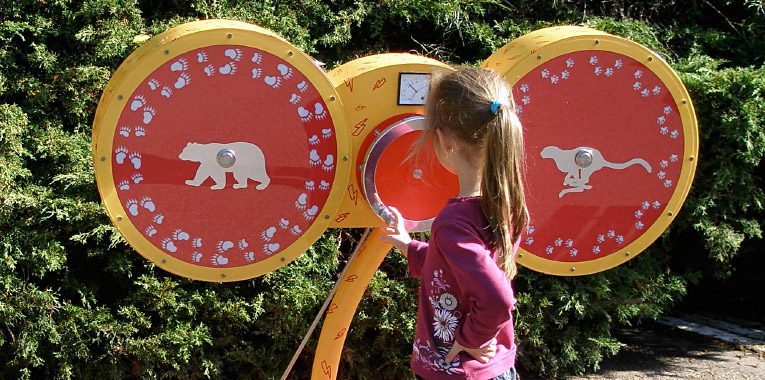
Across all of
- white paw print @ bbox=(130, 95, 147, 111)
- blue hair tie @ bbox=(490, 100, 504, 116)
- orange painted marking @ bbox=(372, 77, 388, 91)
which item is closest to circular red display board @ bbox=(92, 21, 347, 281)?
white paw print @ bbox=(130, 95, 147, 111)

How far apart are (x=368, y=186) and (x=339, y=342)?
1.80 ft

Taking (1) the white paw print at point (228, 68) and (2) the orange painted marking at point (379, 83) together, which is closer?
(1) the white paw print at point (228, 68)

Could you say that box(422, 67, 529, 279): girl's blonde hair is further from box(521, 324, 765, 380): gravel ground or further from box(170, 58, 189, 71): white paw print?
box(521, 324, 765, 380): gravel ground

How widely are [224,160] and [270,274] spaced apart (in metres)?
1.27

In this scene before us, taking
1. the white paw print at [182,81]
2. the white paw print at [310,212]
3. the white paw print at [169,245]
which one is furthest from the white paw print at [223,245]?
the white paw print at [182,81]

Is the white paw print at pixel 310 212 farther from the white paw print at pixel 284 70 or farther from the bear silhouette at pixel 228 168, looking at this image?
the white paw print at pixel 284 70

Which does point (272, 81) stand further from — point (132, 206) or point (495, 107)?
point (495, 107)

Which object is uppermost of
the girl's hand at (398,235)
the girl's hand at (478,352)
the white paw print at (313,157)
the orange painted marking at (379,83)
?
the orange painted marking at (379,83)

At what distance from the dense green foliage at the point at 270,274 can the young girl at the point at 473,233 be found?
1369 millimetres

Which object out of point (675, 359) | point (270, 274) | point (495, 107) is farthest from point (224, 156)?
point (675, 359)

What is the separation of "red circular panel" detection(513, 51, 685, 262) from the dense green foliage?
1091mm

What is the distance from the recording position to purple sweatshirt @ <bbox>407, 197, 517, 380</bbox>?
191 centimetres

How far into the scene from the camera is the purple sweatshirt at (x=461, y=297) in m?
1.91

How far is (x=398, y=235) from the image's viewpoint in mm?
2299
